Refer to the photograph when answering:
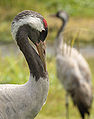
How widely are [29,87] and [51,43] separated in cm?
692

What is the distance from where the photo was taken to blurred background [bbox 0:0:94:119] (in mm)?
5242

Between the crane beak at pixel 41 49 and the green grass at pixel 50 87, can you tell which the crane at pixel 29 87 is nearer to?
the crane beak at pixel 41 49

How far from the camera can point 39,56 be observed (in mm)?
2359

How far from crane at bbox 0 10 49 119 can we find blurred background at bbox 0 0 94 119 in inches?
33.7

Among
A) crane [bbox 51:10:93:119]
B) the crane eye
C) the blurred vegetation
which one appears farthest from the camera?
the blurred vegetation

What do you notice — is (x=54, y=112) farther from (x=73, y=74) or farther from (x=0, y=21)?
(x=0, y=21)

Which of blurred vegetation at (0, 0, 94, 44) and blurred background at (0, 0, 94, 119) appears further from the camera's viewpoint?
blurred vegetation at (0, 0, 94, 44)

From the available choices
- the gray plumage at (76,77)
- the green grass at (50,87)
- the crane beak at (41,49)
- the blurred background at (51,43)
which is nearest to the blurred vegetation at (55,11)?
the blurred background at (51,43)

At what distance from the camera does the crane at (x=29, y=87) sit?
231 cm

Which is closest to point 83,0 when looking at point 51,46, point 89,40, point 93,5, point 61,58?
point 93,5

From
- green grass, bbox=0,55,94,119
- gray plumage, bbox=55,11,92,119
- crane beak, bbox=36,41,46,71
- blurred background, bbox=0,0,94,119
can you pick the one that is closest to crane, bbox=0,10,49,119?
crane beak, bbox=36,41,46,71

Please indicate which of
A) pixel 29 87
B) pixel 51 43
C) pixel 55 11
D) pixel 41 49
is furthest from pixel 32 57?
pixel 55 11

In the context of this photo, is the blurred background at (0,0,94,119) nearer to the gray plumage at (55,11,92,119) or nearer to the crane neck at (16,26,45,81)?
the gray plumage at (55,11,92,119)

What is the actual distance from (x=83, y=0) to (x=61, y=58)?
7139 millimetres
